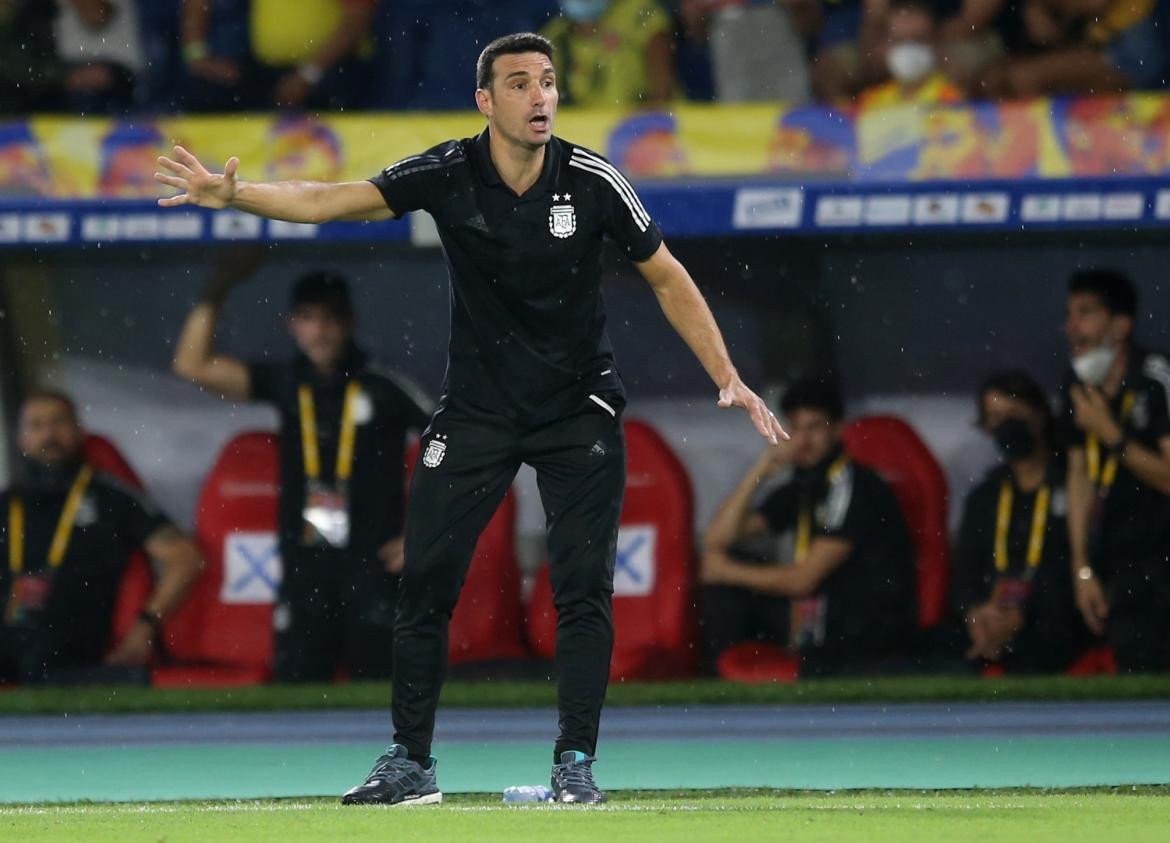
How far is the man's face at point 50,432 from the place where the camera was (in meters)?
9.65

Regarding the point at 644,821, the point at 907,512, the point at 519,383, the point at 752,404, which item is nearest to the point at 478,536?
the point at 519,383

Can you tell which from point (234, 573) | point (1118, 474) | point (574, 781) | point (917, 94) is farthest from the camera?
point (234, 573)

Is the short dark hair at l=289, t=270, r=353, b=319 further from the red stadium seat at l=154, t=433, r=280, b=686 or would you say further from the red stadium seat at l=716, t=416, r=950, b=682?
the red stadium seat at l=716, t=416, r=950, b=682

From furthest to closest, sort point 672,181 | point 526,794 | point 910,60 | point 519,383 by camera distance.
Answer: point 910,60 < point 672,181 < point 526,794 < point 519,383

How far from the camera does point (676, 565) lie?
9672 mm

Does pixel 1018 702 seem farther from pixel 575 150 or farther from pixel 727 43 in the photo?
pixel 575 150

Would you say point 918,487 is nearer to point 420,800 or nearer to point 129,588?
point 129,588

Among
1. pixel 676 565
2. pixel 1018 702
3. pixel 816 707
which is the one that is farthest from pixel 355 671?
pixel 1018 702

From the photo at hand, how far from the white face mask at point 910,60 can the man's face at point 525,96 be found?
4420mm

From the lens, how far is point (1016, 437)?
946 cm

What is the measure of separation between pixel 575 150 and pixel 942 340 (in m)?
5.49

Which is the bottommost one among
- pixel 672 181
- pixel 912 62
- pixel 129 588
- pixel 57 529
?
pixel 129 588

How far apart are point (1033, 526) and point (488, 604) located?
235 cm

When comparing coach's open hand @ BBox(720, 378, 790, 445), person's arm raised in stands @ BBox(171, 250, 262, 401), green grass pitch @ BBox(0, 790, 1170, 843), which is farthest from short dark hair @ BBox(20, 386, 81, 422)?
coach's open hand @ BBox(720, 378, 790, 445)
